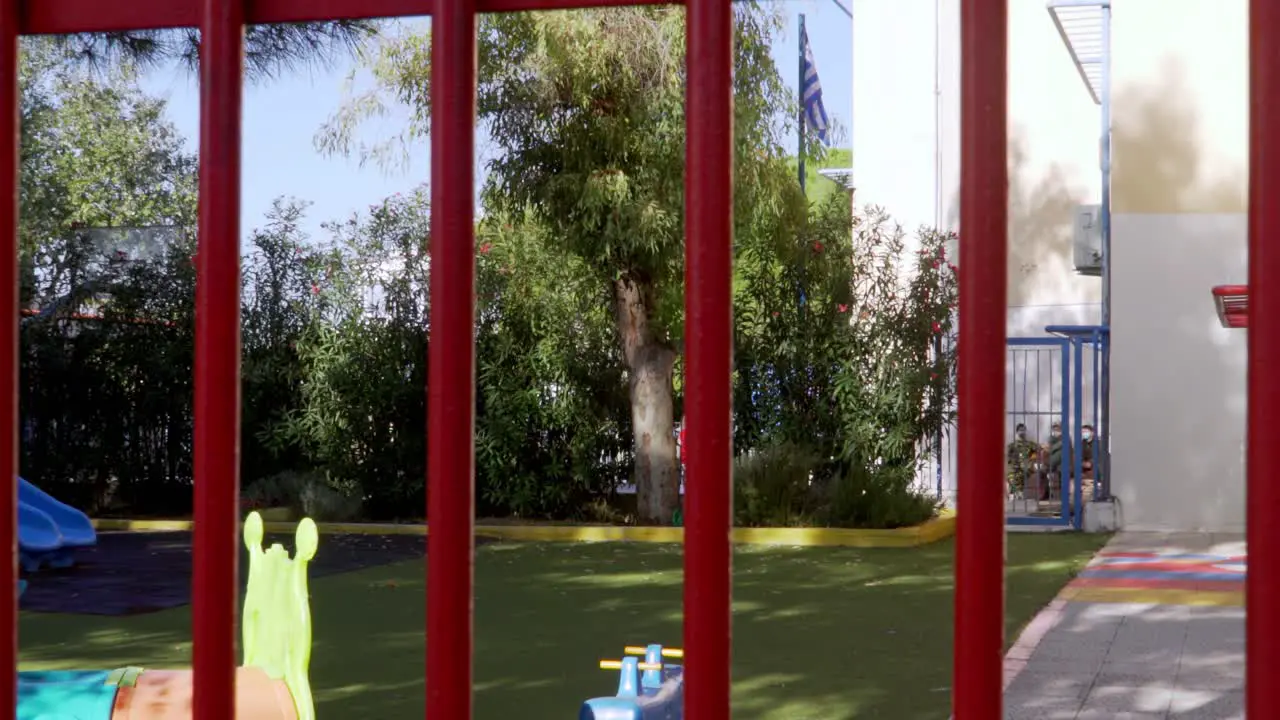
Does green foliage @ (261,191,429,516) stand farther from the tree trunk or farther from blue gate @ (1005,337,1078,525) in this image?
blue gate @ (1005,337,1078,525)

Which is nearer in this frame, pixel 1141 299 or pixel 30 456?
pixel 1141 299

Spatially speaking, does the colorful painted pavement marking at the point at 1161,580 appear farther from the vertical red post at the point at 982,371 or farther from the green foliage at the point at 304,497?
the vertical red post at the point at 982,371

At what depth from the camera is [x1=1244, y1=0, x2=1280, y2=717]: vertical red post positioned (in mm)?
949

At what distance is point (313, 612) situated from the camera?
818cm

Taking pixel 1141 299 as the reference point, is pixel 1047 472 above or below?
below

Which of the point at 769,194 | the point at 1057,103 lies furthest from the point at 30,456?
the point at 1057,103

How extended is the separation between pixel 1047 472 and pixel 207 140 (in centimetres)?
1629

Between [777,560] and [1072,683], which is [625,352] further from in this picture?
[1072,683]

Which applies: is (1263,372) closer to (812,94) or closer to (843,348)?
(843,348)

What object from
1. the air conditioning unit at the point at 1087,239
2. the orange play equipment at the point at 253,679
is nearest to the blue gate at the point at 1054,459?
the air conditioning unit at the point at 1087,239

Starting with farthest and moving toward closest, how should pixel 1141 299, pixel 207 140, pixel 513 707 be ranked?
1. pixel 1141 299
2. pixel 513 707
3. pixel 207 140

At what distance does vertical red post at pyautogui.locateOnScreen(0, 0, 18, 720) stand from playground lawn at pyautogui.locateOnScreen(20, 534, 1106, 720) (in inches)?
165

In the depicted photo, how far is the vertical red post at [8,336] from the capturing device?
1.25 metres

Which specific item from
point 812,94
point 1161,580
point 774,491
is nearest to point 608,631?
point 1161,580
